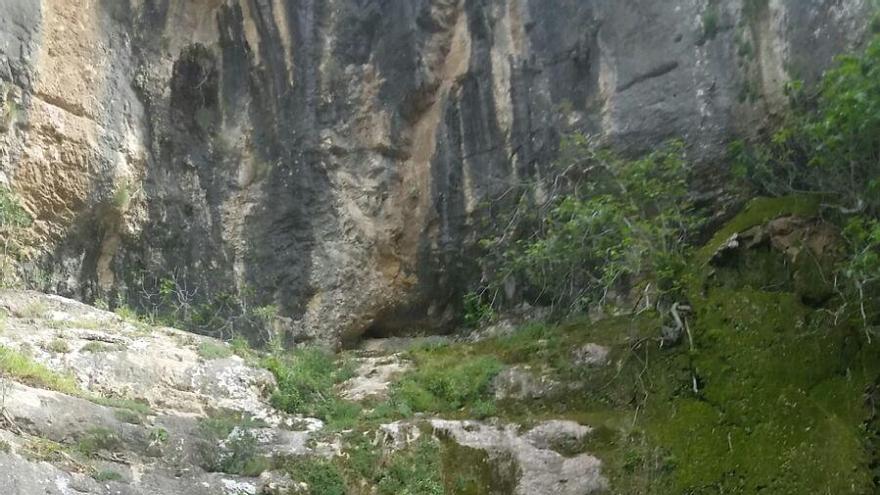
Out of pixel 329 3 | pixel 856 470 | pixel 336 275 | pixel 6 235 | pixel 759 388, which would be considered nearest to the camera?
pixel 856 470

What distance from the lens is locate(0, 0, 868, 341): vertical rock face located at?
12453 millimetres

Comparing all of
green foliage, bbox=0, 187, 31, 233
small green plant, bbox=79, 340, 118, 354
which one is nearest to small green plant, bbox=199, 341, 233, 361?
small green plant, bbox=79, 340, 118, 354

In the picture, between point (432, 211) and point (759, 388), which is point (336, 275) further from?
point (759, 388)

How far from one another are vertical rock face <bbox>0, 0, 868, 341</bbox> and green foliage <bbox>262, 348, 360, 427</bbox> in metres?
1.67

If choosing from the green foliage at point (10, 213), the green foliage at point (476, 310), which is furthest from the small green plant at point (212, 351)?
the green foliage at point (476, 310)

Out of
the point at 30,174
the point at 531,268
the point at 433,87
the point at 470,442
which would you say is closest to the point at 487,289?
the point at 531,268

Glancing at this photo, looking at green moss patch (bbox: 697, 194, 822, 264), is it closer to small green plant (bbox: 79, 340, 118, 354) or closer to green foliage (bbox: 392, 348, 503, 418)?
green foliage (bbox: 392, 348, 503, 418)

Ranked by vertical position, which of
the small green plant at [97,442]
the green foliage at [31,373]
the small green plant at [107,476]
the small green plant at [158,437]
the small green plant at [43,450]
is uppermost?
the green foliage at [31,373]

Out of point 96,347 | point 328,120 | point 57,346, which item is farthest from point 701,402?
point 328,120

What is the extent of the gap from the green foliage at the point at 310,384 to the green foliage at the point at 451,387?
75 centimetres

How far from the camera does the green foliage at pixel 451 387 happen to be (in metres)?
10.6

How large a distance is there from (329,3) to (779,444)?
35.4 feet

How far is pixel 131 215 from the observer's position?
1327 centimetres

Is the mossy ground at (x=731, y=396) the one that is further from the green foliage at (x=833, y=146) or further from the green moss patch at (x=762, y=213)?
the green foliage at (x=833, y=146)
